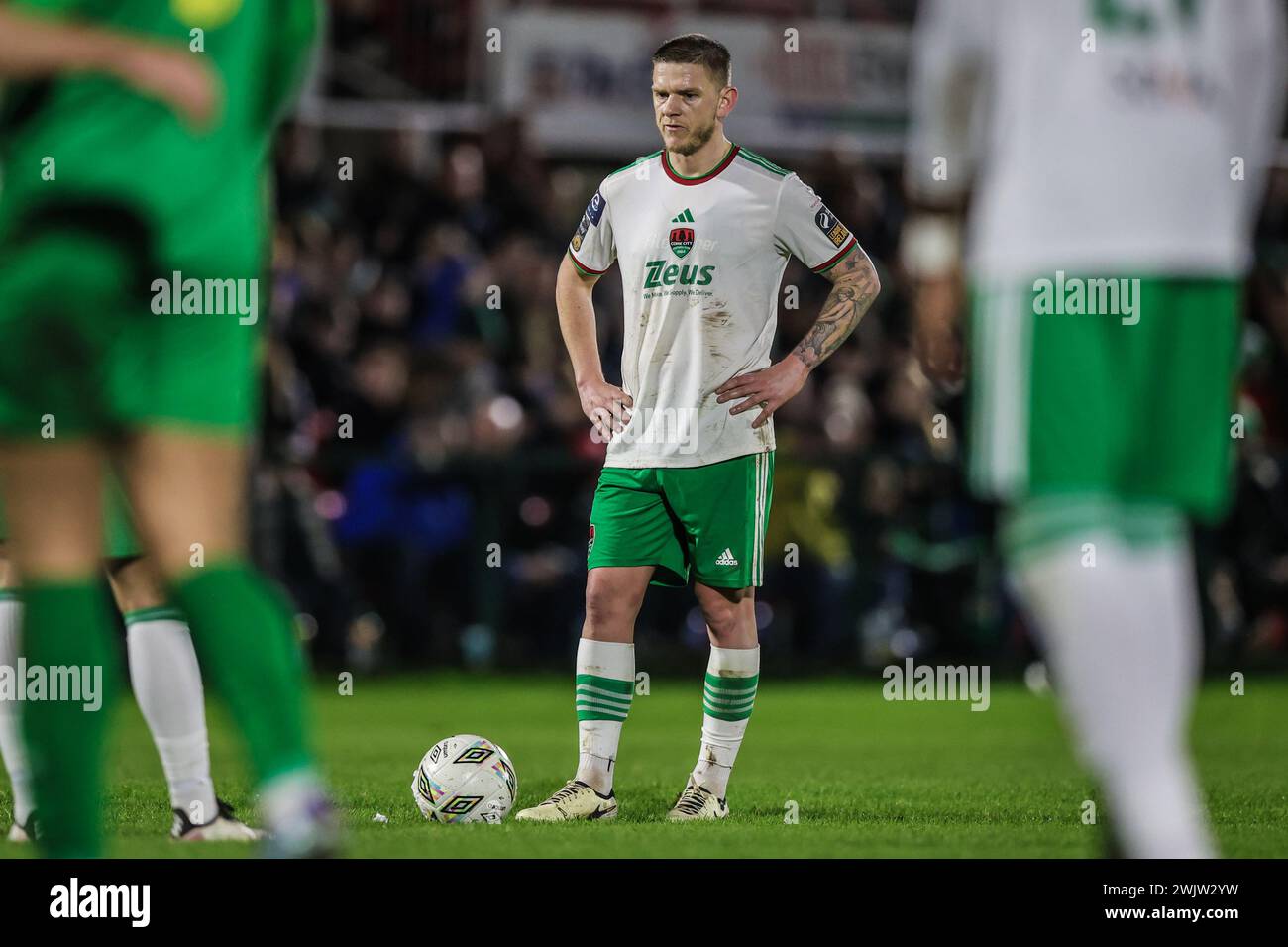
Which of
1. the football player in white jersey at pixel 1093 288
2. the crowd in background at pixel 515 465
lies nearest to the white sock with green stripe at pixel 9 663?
the football player in white jersey at pixel 1093 288

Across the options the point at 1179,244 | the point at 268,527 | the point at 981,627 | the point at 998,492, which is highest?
the point at 1179,244

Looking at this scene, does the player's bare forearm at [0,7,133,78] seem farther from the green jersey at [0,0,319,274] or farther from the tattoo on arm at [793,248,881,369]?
the tattoo on arm at [793,248,881,369]

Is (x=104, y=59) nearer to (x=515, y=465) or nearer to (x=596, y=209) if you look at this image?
(x=596, y=209)

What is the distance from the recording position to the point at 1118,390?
4102 mm

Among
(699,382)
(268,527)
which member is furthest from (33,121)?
(268,527)

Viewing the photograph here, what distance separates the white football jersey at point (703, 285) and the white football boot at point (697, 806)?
1223 millimetres

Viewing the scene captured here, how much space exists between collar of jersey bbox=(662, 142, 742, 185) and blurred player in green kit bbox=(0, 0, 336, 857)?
3397 mm

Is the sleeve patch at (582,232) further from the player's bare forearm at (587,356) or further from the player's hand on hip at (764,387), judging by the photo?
the player's hand on hip at (764,387)

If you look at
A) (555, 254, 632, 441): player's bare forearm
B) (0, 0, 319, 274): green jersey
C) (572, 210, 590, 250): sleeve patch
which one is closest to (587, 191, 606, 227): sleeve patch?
(572, 210, 590, 250): sleeve patch

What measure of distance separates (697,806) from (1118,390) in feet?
11.1
